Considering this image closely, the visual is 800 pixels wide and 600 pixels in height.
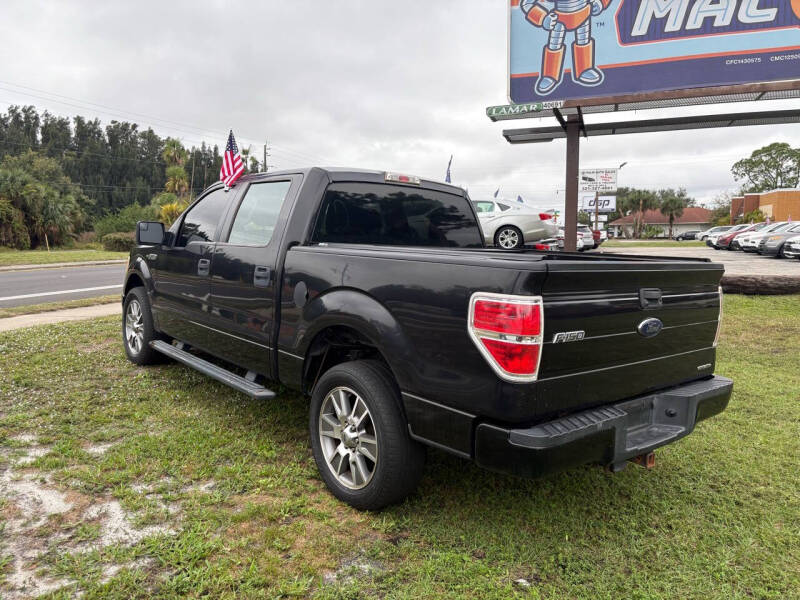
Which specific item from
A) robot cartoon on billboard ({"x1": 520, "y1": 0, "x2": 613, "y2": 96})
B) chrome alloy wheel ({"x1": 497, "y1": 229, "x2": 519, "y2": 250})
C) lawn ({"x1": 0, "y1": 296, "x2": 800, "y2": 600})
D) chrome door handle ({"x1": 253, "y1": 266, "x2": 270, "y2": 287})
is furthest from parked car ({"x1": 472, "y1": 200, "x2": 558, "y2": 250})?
chrome door handle ({"x1": 253, "y1": 266, "x2": 270, "y2": 287})

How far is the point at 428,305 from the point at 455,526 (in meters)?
1.21

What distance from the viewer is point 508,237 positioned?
46.4ft

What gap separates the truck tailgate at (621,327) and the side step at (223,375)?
192 cm

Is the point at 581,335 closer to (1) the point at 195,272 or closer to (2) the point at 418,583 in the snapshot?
(2) the point at 418,583

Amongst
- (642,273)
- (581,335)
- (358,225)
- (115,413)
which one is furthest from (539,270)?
(115,413)

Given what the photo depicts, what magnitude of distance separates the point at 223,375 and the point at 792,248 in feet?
76.3

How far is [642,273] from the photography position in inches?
105

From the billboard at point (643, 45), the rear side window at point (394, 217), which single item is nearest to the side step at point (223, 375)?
the rear side window at point (394, 217)

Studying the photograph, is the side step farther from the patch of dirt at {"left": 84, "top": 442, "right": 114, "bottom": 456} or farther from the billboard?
the billboard

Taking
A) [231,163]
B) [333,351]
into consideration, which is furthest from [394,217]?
[231,163]

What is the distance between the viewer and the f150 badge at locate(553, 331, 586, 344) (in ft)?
7.64

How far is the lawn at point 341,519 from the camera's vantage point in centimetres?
242

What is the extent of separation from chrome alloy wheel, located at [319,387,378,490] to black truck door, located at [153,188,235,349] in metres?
1.68

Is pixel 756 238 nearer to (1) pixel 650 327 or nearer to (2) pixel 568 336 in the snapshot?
(1) pixel 650 327
